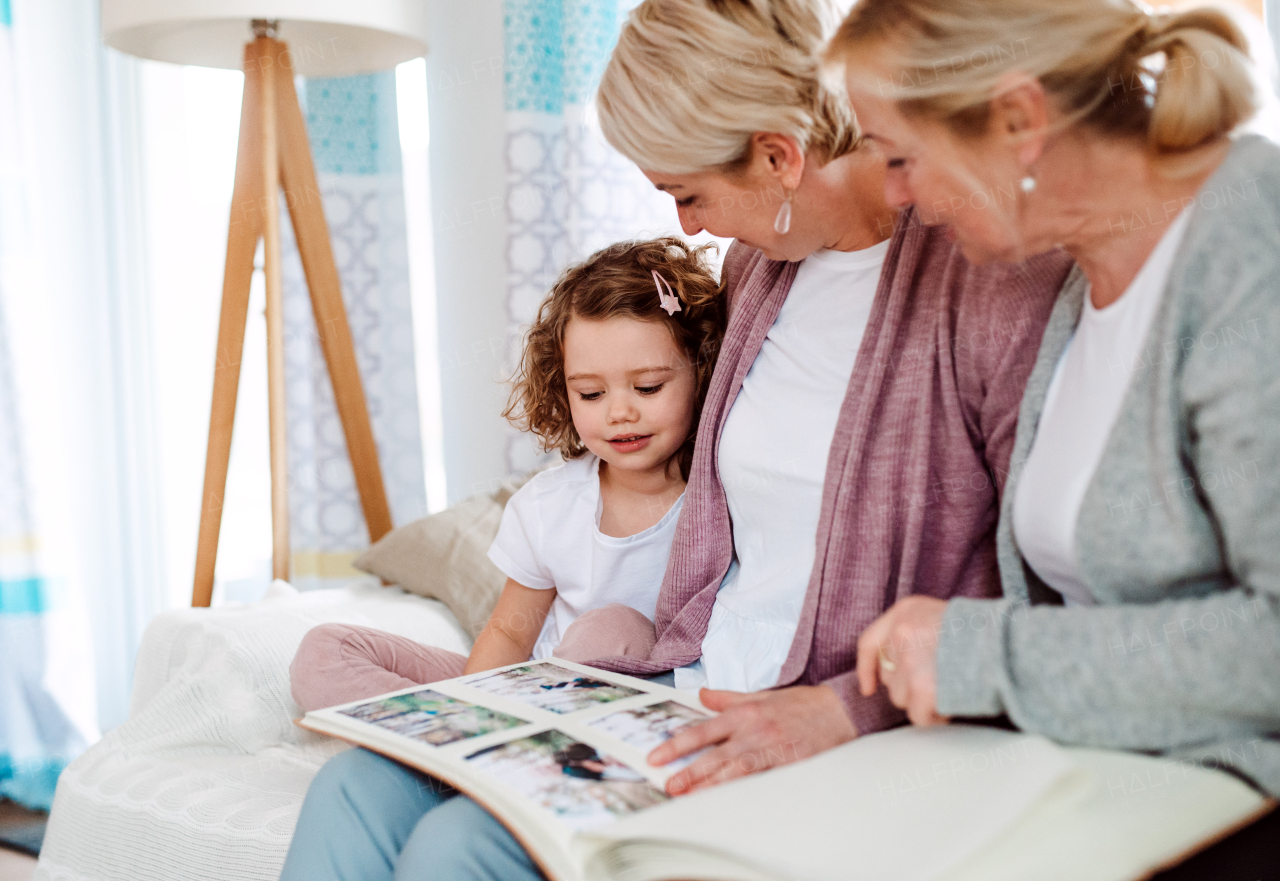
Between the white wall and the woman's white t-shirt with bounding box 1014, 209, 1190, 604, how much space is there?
5.41ft

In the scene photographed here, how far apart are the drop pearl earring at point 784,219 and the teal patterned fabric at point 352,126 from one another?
1.59 metres

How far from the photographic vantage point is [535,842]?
695mm

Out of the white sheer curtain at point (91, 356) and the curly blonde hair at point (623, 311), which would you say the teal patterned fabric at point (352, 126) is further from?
the curly blonde hair at point (623, 311)

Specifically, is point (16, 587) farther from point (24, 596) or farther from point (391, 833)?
point (391, 833)

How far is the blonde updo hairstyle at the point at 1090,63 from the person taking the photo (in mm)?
729

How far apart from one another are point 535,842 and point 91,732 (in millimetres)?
2109

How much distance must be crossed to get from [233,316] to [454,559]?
66 cm

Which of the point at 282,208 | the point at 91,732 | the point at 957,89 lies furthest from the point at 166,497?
the point at 957,89

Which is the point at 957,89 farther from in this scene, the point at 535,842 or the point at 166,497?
the point at 166,497

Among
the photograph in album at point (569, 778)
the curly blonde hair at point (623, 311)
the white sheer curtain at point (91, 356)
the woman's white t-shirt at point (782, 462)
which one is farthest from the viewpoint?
the white sheer curtain at point (91, 356)

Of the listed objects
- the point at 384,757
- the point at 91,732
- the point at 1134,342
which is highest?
the point at 1134,342

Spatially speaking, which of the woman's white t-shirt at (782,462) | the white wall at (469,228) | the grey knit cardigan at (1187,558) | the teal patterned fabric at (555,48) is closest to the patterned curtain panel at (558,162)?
the teal patterned fabric at (555,48)

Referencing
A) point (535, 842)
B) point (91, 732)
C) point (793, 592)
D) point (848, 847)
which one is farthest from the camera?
point (91, 732)

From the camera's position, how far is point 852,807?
2.10 feet
